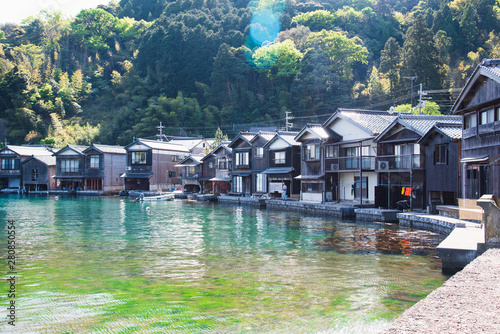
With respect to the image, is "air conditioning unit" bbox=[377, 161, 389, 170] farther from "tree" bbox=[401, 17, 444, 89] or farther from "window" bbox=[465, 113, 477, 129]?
"tree" bbox=[401, 17, 444, 89]

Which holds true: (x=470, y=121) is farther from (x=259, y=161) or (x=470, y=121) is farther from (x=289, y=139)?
(x=259, y=161)

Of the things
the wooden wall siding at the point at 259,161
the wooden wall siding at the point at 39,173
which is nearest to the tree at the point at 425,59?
the wooden wall siding at the point at 259,161

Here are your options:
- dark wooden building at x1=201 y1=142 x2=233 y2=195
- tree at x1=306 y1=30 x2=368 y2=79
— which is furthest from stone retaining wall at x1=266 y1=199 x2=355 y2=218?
tree at x1=306 y1=30 x2=368 y2=79

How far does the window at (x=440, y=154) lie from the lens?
936 inches

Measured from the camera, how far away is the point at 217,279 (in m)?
12.2

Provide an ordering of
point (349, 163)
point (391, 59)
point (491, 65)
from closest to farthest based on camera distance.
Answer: point (491, 65) → point (349, 163) → point (391, 59)

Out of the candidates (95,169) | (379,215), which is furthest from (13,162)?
(379,215)

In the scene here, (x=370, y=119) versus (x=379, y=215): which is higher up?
(x=370, y=119)

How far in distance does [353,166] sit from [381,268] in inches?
747

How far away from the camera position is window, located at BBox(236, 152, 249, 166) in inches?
1821

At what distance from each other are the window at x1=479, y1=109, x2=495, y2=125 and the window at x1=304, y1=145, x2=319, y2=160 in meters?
17.1

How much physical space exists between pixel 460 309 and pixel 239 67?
245 feet

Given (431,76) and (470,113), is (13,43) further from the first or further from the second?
(470,113)

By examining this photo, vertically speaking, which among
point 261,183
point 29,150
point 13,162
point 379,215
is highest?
point 29,150
